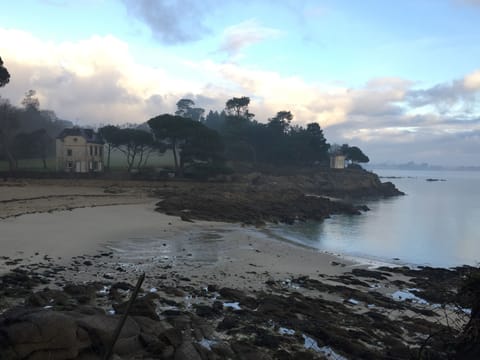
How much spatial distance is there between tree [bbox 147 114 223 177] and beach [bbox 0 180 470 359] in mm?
26341

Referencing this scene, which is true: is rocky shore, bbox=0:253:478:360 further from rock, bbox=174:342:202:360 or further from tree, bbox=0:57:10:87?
tree, bbox=0:57:10:87

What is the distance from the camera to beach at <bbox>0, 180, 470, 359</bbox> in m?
7.08

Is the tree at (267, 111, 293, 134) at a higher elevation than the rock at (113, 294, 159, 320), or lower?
higher

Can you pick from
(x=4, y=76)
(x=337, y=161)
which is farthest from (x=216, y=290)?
(x=337, y=161)

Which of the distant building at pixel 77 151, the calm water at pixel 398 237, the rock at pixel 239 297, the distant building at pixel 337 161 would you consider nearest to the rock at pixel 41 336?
the rock at pixel 239 297

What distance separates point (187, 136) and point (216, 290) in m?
40.6

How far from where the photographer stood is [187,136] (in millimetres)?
50125

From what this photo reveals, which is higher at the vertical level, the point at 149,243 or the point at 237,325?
the point at 237,325

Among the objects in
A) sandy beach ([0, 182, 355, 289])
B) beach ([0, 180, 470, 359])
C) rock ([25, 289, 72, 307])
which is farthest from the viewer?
sandy beach ([0, 182, 355, 289])

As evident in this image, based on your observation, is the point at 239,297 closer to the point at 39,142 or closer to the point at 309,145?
the point at 39,142

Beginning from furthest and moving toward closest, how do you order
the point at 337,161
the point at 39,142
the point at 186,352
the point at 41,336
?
the point at 337,161 → the point at 39,142 → the point at 186,352 → the point at 41,336

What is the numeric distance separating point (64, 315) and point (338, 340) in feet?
15.9

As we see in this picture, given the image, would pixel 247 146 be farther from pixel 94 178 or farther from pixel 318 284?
pixel 318 284

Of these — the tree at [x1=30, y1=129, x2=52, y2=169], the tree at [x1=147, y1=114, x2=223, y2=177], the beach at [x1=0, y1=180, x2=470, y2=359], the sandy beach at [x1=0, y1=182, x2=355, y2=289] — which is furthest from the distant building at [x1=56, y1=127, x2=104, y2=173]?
the beach at [x1=0, y1=180, x2=470, y2=359]
